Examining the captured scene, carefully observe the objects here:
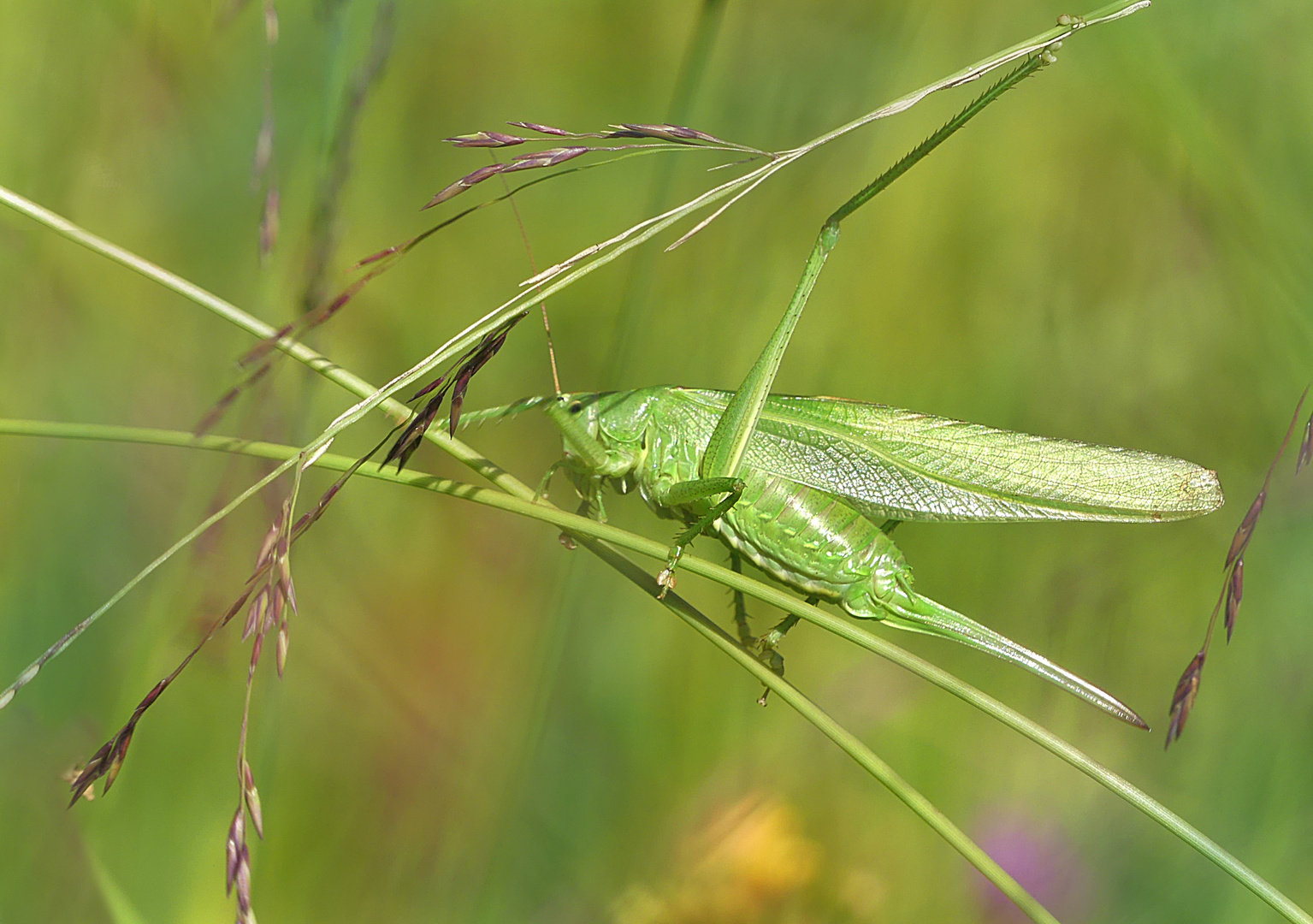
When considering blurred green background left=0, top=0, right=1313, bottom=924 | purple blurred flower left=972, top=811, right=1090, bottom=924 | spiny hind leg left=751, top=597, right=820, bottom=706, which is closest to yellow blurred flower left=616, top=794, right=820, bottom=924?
blurred green background left=0, top=0, right=1313, bottom=924

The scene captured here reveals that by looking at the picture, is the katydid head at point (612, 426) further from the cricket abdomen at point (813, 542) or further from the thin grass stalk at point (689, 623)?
the thin grass stalk at point (689, 623)

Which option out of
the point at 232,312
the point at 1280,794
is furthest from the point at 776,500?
the point at 1280,794

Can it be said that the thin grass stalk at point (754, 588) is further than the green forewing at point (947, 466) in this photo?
No

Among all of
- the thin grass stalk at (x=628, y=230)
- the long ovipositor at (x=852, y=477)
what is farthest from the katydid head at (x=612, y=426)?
the thin grass stalk at (x=628, y=230)

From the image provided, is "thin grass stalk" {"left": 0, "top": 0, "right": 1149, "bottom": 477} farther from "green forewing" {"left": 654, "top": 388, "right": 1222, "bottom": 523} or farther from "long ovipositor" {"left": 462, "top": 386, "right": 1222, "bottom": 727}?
"green forewing" {"left": 654, "top": 388, "right": 1222, "bottom": 523}

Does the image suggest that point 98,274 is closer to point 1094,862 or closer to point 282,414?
point 282,414

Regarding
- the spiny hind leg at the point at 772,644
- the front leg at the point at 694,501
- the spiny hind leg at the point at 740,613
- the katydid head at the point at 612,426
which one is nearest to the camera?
the front leg at the point at 694,501

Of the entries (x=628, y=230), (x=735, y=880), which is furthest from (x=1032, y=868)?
(x=628, y=230)
